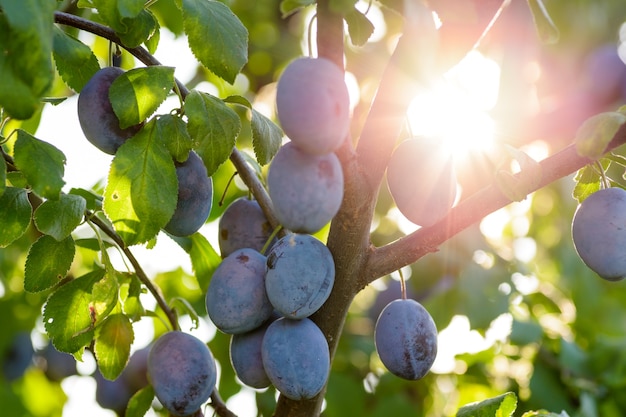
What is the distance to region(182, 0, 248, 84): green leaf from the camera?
2.31ft

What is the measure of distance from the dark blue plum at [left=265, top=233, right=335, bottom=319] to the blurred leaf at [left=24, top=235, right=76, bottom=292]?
0.75ft

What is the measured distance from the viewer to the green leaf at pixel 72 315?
83 centimetres

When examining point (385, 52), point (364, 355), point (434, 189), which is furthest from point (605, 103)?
point (434, 189)

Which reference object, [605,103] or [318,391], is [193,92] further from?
[605,103]

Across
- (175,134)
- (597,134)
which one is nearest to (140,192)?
(175,134)

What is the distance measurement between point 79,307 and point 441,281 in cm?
126

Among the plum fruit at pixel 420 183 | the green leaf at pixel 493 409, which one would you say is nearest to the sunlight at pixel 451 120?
the plum fruit at pixel 420 183

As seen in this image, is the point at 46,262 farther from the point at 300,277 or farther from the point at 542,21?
the point at 542,21

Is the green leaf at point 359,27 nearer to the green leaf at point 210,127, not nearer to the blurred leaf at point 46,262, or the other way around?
the green leaf at point 210,127

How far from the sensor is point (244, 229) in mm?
950

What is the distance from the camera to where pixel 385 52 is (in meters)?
2.00

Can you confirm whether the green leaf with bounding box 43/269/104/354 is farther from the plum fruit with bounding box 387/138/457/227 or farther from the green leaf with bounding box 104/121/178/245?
the plum fruit with bounding box 387/138/457/227

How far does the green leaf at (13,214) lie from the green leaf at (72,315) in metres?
0.12

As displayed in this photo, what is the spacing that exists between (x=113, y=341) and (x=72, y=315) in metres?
0.06
